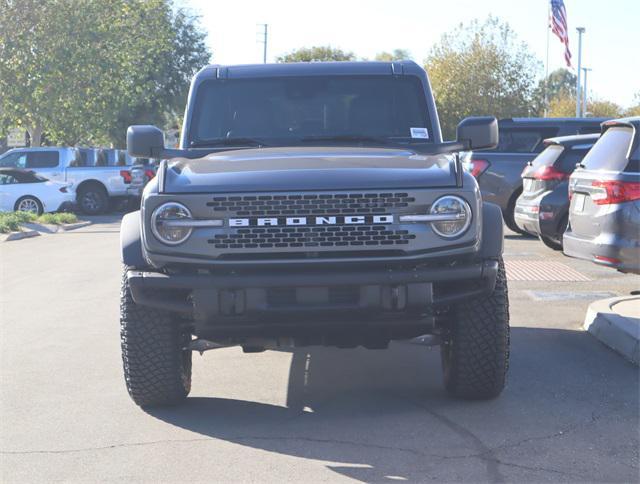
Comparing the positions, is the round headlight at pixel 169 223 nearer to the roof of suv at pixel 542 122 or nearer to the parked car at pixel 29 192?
the roof of suv at pixel 542 122

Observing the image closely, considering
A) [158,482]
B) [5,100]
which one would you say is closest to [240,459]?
[158,482]

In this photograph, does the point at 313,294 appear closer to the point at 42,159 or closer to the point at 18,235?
the point at 18,235

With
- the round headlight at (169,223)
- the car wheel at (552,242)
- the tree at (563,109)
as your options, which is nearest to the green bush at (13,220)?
the car wheel at (552,242)

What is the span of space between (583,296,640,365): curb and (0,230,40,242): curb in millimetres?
13435

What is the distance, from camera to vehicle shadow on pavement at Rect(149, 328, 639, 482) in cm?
505

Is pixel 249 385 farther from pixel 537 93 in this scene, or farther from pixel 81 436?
pixel 537 93

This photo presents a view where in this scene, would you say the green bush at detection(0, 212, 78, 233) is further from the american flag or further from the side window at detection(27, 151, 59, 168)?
the american flag

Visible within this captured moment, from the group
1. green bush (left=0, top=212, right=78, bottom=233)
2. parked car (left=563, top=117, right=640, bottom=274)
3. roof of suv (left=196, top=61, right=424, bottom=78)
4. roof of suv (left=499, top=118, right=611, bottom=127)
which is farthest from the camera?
green bush (left=0, top=212, right=78, bottom=233)

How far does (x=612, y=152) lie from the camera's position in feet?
29.0

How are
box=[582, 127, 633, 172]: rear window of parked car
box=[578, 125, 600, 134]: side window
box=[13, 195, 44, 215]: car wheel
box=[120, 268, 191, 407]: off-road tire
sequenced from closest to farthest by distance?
box=[120, 268, 191, 407]: off-road tire < box=[582, 127, 633, 172]: rear window of parked car < box=[578, 125, 600, 134]: side window < box=[13, 195, 44, 215]: car wheel

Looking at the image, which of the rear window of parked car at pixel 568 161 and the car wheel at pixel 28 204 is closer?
the rear window of parked car at pixel 568 161

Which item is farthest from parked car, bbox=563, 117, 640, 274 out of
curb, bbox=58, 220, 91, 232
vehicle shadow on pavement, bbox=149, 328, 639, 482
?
curb, bbox=58, 220, 91, 232

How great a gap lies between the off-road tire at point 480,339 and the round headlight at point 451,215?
1.59 ft

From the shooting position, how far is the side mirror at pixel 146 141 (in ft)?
22.1
